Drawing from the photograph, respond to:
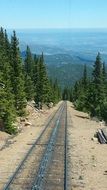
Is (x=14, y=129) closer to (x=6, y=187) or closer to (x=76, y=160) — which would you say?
(x=76, y=160)

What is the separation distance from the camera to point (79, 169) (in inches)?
1021

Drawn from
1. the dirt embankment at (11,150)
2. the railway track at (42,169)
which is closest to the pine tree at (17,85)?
the dirt embankment at (11,150)

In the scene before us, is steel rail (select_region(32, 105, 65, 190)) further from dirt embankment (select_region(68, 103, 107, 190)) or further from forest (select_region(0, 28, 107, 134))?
forest (select_region(0, 28, 107, 134))

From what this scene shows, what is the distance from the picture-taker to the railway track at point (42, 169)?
21.2 metres

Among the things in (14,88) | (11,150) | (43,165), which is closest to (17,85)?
(14,88)

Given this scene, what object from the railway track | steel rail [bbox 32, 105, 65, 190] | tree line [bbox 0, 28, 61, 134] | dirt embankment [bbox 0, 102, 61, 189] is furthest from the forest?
the railway track

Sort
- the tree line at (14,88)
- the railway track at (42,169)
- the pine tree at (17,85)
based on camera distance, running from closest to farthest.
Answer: the railway track at (42,169) → the tree line at (14,88) → the pine tree at (17,85)

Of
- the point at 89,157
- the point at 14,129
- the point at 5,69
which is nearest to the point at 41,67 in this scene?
the point at 5,69

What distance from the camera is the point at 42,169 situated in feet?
82.2

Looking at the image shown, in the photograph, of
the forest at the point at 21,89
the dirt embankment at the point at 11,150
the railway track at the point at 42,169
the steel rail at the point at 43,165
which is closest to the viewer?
the steel rail at the point at 43,165

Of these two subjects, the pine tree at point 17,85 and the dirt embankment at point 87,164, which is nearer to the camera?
the dirt embankment at point 87,164

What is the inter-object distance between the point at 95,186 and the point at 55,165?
529cm

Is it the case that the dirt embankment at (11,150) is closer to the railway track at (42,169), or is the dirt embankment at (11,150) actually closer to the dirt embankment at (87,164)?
the railway track at (42,169)

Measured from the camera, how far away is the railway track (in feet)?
69.6
